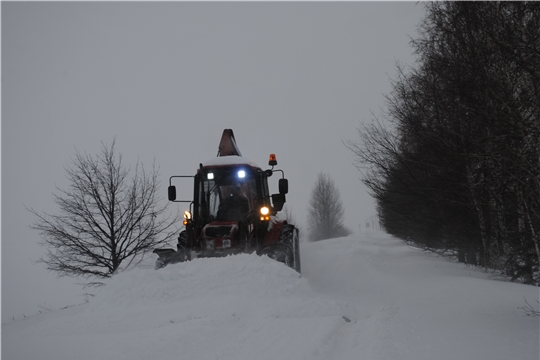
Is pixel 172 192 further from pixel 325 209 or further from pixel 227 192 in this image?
pixel 325 209

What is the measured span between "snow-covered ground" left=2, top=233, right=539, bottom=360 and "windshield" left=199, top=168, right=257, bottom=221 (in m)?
2.21

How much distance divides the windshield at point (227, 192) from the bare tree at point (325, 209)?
123 ft

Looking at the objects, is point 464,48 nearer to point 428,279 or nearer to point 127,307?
point 428,279

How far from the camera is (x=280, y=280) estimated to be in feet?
20.8

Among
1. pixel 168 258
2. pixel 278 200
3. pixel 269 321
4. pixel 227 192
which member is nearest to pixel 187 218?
pixel 168 258

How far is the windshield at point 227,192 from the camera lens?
882cm

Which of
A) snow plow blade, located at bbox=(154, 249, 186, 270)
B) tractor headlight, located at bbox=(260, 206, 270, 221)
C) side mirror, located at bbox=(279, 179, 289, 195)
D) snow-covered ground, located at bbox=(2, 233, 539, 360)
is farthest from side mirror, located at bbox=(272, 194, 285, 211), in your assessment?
snow plow blade, located at bbox=(154, 249, 186, 270)

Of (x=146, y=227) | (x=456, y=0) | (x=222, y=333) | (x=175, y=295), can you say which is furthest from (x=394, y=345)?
(x=146, y=227)

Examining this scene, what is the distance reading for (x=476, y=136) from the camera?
231 inches

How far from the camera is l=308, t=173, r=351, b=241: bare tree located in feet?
149

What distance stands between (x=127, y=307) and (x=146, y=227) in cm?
609

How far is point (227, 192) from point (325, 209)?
124ft

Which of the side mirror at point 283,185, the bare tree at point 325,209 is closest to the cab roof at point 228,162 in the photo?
the side mirror at point 283,185

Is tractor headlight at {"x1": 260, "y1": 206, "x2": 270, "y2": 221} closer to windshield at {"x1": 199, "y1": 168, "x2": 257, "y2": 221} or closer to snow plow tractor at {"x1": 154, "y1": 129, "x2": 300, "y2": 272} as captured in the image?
snow plow tractor at {"x1": 154, "y1": 129, "x2": 300, "y2": 272}
